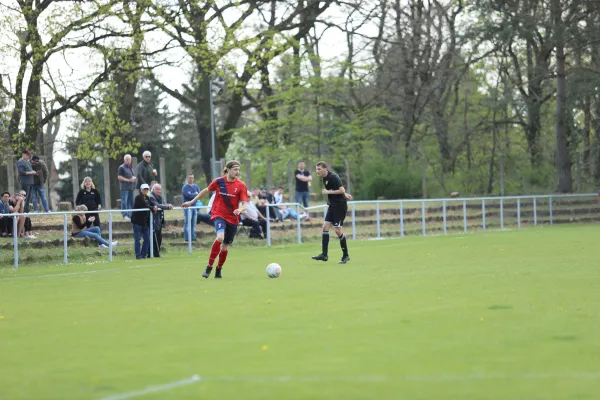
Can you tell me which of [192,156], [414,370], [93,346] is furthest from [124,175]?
[192,156]

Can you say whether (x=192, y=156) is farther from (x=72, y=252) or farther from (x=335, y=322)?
(x=335, y=322)

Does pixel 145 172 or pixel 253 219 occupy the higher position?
pixel 145 172

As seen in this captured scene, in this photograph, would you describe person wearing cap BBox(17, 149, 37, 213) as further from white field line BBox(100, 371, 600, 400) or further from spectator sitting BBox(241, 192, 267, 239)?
white field line BBox(100, 371, 600, 400)

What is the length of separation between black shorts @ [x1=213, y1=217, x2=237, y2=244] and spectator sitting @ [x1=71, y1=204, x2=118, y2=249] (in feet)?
25.5

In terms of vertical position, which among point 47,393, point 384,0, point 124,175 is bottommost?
point 47,393

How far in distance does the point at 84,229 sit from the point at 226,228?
8288 mm

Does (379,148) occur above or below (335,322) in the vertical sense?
above

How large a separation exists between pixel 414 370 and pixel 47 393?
2.64 meters

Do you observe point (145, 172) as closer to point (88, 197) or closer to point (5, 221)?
point (88, 197)

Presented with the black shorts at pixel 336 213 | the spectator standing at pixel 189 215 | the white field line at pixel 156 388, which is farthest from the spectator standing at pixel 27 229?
the white field line at pixel 156 388

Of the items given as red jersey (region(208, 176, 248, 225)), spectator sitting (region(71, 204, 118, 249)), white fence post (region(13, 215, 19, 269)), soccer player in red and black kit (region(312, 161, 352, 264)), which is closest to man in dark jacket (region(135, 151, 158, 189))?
spectator sitting (region(71, 204, 118, 249))

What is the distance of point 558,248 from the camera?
23.6 meters

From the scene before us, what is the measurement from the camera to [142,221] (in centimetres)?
2372

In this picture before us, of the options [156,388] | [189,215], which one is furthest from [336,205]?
[156,388]
